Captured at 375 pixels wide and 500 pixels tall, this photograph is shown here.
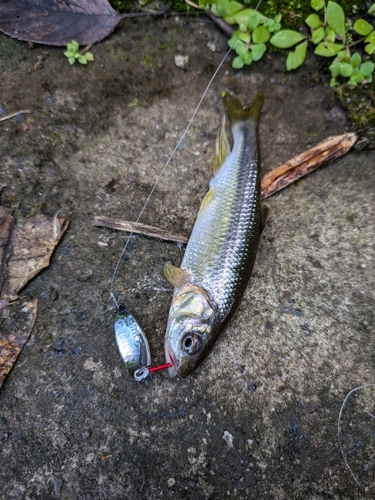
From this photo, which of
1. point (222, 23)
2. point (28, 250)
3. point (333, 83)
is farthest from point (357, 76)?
point (28, 250)

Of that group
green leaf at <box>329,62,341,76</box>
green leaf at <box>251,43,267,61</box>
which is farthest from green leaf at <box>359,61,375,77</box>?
green leaf at <box>251,43,267,61</box>

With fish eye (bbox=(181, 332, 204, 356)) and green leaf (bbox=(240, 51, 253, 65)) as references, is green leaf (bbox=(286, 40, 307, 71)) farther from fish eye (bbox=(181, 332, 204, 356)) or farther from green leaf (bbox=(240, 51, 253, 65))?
fish eye (bbox=(181, 332, 204, 356))

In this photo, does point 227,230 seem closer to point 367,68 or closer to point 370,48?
point 367,68

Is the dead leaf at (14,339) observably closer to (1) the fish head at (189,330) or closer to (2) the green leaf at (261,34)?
(1) the fish head at (189,330)

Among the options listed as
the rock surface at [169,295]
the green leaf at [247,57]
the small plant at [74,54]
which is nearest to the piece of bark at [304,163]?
the rock surface at [169,295]

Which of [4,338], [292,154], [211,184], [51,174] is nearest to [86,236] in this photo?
[51,174]

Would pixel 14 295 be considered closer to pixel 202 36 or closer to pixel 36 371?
pixel 36 371

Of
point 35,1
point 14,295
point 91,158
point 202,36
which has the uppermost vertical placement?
point 35,1
